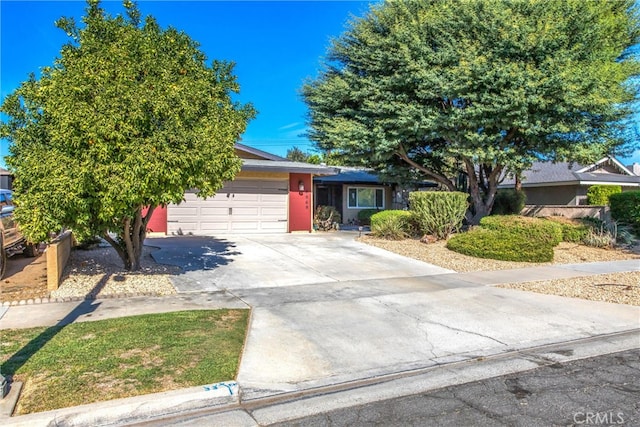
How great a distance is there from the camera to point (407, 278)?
9.70m

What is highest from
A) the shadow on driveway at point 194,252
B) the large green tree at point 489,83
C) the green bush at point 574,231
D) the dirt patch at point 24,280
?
the large green tree at point 489,83

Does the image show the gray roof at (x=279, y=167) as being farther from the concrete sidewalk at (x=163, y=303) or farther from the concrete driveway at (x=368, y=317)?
the concrete sidewalk at (x=163, y=303)

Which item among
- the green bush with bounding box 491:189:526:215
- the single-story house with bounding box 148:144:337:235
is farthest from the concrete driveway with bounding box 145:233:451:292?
the green bush with bounding box 491:189:526:215

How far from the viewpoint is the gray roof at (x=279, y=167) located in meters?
16.3

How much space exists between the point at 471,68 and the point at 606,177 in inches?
591

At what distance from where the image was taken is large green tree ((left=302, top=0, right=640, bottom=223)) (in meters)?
13.5

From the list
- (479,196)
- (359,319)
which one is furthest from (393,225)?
(359,319)

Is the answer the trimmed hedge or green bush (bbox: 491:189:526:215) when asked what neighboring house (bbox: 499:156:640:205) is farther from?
the trimmed hedge

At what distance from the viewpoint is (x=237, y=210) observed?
1678cm

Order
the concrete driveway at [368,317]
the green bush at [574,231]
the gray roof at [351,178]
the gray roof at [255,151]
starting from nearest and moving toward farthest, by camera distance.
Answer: the concrete driveway at [368,317] < the green bush at [574,231] < the gray roof at [255,151] < the gray roof at [351,178]

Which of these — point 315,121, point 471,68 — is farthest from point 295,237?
point 471,68

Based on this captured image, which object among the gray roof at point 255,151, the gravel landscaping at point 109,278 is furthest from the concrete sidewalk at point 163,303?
the gray roof at point 255,151

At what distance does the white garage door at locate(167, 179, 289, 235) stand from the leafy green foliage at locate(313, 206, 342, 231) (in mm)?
2389

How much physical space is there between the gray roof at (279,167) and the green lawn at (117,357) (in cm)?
1047
